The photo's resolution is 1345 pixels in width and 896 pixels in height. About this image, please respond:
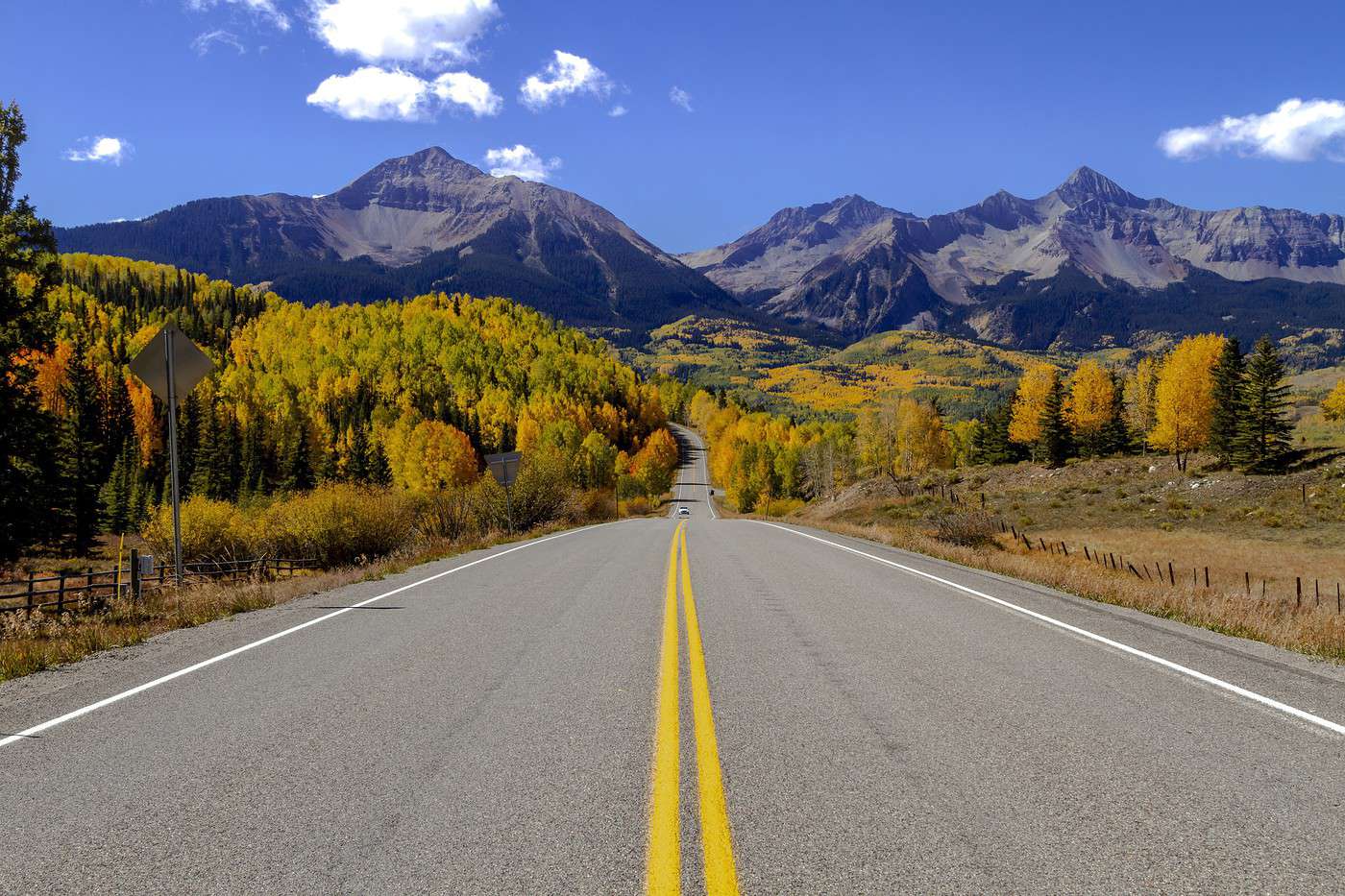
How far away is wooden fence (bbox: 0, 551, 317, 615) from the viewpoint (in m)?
12.3

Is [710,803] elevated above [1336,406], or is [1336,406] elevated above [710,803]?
[1336,406]

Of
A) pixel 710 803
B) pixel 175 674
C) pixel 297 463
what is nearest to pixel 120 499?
pixel 297 463

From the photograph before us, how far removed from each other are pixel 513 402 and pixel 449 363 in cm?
3295

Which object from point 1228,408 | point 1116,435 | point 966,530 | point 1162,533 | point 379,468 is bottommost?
point 1162,533

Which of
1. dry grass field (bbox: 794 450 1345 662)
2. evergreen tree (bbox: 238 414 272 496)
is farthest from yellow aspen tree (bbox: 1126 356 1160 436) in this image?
evergreen tree (bbox: 238 414 272 496)

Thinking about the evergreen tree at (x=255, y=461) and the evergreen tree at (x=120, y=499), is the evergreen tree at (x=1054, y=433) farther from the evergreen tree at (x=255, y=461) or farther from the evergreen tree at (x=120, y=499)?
the evergreen tree at (x=120, y=499)

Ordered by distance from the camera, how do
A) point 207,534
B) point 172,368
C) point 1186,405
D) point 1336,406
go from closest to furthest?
point 172,368 → point 207,534 → point 1186,405 → point 1336,406

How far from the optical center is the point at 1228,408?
57.4 m

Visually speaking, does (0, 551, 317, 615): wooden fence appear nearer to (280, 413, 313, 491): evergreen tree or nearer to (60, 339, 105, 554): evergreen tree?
(60, 339, 105, 554): evergreen tree

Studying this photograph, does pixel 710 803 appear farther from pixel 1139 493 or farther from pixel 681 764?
pixel 1139 493

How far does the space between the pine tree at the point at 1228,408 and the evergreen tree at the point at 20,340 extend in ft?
225

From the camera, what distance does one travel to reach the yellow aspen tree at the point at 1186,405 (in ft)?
223

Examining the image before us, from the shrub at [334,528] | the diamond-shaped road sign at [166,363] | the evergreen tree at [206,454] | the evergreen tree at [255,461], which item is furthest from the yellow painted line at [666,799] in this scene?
the evergreen tree at [206,454]

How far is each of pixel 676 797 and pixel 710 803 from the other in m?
0.19
